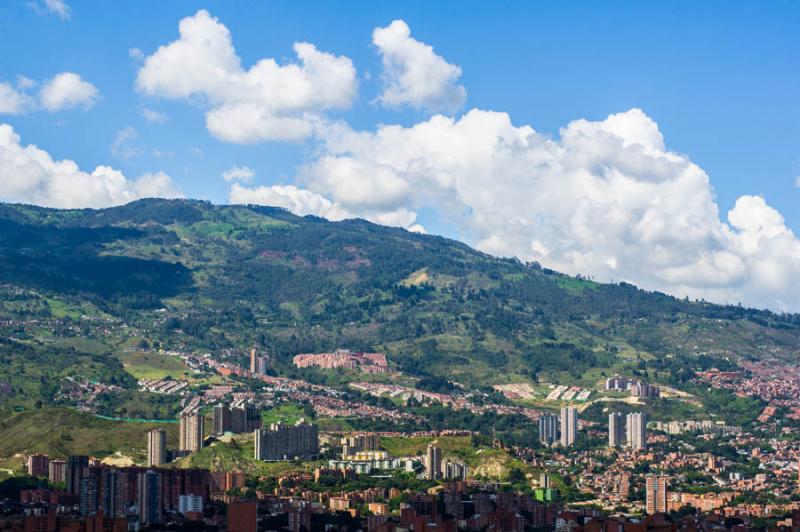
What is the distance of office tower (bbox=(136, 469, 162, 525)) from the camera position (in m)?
93.8

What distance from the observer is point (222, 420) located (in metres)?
139

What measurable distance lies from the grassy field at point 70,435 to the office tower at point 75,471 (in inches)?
801

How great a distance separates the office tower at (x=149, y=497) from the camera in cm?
9375

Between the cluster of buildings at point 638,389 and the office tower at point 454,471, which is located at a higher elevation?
the cluster of buildings at point 638,389

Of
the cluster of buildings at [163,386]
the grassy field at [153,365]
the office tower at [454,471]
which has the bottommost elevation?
the office tower at [454,471]

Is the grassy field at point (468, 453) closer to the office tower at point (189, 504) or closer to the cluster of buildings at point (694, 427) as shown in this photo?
the office tower at point (189, 504)

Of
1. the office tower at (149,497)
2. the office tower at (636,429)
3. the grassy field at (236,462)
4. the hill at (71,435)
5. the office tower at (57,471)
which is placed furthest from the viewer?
the office tower at (636,429)

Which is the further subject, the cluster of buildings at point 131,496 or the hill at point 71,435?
the hill at point 71,435

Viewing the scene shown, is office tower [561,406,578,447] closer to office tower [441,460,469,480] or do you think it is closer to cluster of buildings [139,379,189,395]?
office tower [441,460,469,480]

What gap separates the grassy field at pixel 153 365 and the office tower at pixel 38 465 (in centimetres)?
5929

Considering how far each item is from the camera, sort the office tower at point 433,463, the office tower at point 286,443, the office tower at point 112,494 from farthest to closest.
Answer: the office tower at point 286,443 → the office tower at point 433,463 → the office tower at point 112,494

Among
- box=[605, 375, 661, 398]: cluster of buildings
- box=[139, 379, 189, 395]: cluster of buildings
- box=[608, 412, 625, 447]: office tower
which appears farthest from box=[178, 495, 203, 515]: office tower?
box=[605, 375, 661, 398]: cluster of buildings

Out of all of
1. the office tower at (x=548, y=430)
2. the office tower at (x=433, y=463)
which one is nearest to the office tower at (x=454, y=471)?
the office tower at (x=433, y=463)

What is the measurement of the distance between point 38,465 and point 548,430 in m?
63.3
